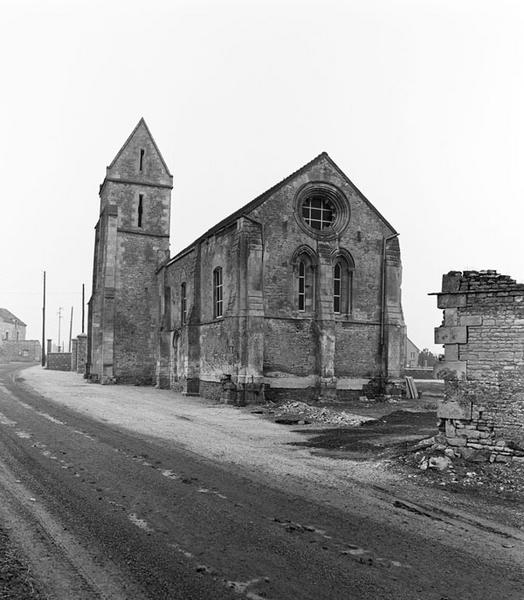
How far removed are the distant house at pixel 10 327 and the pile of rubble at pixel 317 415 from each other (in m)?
90.2

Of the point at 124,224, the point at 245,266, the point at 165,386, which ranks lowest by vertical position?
the point at 165,386

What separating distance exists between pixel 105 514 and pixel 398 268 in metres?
21.1

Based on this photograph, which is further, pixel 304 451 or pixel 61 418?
pixel 61 418

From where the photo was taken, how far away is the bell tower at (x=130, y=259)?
3631 cm

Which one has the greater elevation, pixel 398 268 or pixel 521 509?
pixel 398 268

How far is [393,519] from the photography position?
7.22 metres

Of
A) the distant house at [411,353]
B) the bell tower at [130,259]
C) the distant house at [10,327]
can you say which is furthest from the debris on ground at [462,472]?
the distant house at [10,327]

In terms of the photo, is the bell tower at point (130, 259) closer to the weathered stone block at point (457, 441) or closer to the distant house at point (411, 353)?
the weathered stone block at point (457, 441)

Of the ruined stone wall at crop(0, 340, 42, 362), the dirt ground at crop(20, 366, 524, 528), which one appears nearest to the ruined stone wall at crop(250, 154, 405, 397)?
Answer: the dirt ground at crop(20, 366, 524, 528)

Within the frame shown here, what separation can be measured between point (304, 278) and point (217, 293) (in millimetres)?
4152

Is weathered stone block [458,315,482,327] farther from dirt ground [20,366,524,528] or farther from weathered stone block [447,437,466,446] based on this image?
dirt ground [20,366,524,528]

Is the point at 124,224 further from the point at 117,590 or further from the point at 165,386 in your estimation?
the point at 117,590

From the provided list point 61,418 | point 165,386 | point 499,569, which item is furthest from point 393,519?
point 165,386

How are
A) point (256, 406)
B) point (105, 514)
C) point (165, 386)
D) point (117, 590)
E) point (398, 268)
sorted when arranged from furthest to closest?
point (165, 386)
point (398, 268)
point (256, 406)
point (105, 514)
point (117, 590)
